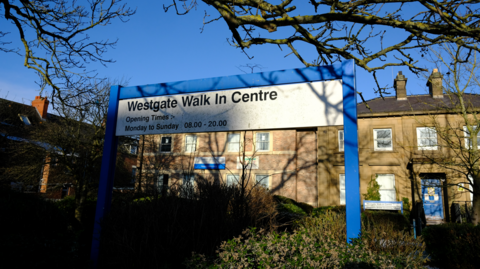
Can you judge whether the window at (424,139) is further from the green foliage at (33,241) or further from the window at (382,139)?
the green foliage at (33,241)

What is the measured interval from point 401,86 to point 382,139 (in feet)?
16.0

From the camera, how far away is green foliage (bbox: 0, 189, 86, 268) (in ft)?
16.9

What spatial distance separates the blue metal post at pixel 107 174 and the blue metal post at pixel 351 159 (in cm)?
408

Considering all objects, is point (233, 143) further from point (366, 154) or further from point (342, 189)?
point (366, 154)

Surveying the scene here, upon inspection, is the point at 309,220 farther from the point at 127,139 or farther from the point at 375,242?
the point at 127,139

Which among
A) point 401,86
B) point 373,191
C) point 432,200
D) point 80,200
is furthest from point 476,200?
point 80,200

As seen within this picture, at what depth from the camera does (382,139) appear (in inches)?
809

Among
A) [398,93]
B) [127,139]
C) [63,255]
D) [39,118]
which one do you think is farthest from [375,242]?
[39,118]

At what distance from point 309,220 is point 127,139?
1387 centimetres

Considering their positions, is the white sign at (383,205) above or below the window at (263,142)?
below

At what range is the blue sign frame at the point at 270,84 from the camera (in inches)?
173

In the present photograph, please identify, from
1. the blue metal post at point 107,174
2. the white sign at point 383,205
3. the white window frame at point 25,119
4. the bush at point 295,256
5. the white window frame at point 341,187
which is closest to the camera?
the bush at point 295,256

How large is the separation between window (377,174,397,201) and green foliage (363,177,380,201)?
51 cm

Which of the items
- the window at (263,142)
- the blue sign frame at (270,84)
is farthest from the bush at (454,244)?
the window at (263,142)
